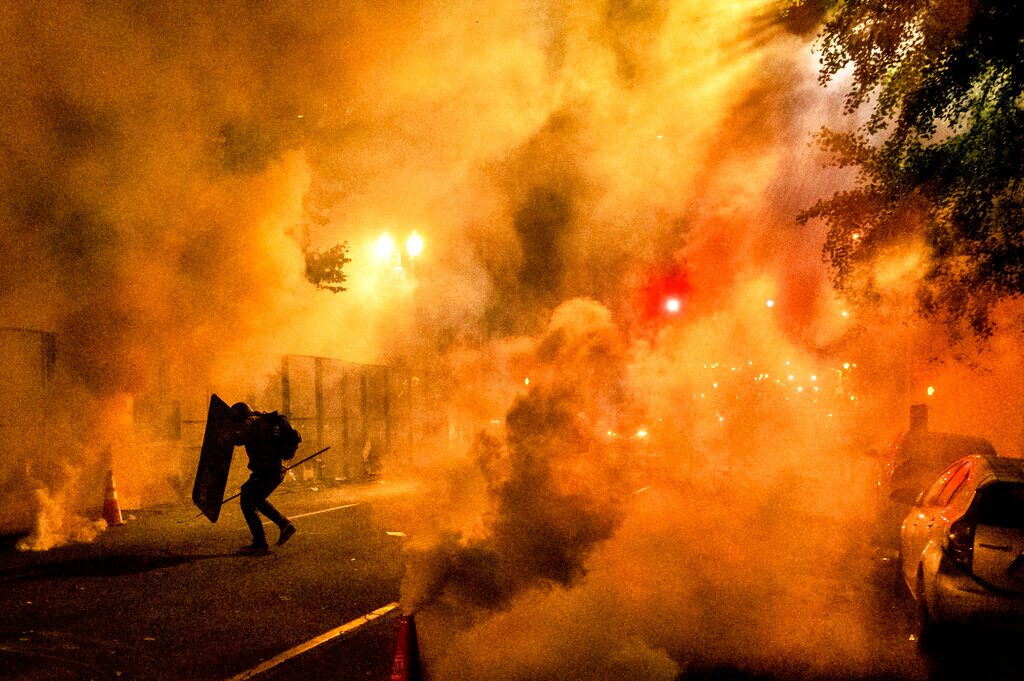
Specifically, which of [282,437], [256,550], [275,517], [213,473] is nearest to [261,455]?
[282,437]

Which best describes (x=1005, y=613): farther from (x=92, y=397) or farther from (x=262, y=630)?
(x=92, y=397)

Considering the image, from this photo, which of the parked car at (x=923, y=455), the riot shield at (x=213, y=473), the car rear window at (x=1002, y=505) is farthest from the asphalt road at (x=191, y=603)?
the parked car at (x=923, y=455)

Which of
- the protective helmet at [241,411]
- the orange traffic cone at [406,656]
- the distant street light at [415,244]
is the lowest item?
the orange traffic cone at [406,656]

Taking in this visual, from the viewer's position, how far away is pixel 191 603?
5.54 meters

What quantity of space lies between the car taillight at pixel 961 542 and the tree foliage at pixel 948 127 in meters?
4.90

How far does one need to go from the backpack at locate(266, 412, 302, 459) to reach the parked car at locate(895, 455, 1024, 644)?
5.28 meters

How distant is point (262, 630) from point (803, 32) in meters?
8.80

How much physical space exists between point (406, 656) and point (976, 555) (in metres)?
3.51

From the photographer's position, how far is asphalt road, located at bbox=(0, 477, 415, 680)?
432 cm

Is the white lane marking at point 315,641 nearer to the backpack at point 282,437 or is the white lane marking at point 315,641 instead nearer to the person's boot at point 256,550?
the person's boot at point 256,550

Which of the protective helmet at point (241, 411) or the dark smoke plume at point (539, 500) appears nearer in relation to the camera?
the dark smoke plume at point (539, 500)

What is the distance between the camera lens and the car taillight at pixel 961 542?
188 inches

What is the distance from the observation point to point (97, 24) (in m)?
7.95

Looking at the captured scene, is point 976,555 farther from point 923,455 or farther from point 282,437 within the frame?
point 923,455
